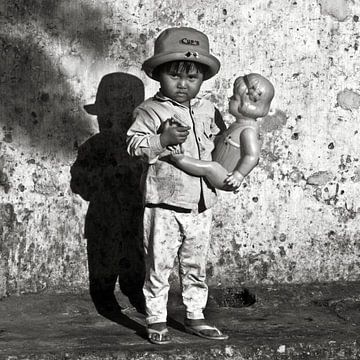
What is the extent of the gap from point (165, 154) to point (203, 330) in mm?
898

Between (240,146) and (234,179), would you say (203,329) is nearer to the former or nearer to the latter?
(234,179)

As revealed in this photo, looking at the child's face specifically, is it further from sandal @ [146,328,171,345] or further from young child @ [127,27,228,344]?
sandal @ [146,328,171,345]

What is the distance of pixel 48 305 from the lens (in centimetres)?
572

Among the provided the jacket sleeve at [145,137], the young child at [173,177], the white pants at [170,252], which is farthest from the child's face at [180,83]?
the white pants at [170,252]

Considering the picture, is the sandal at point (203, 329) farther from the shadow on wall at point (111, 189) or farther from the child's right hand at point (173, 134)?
the child's right hand at point (173, 134)

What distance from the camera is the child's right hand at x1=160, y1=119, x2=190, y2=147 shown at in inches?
191

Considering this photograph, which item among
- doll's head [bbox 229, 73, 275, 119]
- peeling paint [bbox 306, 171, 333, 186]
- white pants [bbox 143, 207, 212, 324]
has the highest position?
doll's head [bbox 229, 73, 275, 119]

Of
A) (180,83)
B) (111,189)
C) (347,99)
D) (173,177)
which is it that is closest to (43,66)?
(111,189)

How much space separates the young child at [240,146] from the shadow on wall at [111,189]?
93cm

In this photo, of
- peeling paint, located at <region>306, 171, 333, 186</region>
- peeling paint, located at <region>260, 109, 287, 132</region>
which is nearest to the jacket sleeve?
peeling paint, located at <region>260, 109, 287, 132</region>

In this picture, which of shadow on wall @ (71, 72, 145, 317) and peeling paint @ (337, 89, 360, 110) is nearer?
shadow on wall @ (71, 72, 145, 317)

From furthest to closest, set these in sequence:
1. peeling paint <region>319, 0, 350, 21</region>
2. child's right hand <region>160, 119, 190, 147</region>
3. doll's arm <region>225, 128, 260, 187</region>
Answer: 1. peeling paint <region>319, 0, 350, 21</region>
2. doll's arm <region>225, 128, 260, 187</region>
3. child's right hand <region>160, 119, 190, 147</region>

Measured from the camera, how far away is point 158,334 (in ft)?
16.7

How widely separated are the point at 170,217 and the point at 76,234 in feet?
3.15
